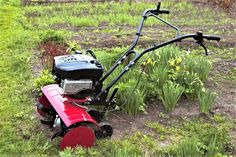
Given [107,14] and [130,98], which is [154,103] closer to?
[130,98]

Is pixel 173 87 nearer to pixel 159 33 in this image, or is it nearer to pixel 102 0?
pixel 159 33

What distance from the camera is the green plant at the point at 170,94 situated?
18.8 ft

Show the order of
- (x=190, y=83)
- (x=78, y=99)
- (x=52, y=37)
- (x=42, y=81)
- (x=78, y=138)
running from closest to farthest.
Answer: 1. (x=78, y=138)
2. (x=78, y=99)
3. (x=42, y=81)
4. (x=190, y=83)
5. (x=52, y=37)

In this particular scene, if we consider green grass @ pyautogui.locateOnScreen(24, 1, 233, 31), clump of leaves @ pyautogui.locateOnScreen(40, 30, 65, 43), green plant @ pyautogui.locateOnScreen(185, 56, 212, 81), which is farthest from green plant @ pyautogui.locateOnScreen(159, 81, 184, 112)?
green grass @ pyautogui.locateOnScreen(24, 1, 233, 31)

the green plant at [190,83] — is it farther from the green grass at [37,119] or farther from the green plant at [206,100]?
the green grass at [37,119]

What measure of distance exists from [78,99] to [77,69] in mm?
369

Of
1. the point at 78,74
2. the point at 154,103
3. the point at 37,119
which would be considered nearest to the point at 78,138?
the point at 78,74

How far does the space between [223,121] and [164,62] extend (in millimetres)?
1269

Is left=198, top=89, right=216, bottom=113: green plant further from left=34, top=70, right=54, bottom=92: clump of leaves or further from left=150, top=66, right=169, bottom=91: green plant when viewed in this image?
left=34, top=70, right=54, bottom=92: clump of leaves

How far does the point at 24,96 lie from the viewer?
6113mm

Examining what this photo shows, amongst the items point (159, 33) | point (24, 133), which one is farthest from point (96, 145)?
point (159, 33)

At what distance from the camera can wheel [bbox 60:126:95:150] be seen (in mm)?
4629

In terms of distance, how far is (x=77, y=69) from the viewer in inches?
191

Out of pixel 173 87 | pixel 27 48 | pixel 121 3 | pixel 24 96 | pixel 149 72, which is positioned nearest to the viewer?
pixel 173 87
